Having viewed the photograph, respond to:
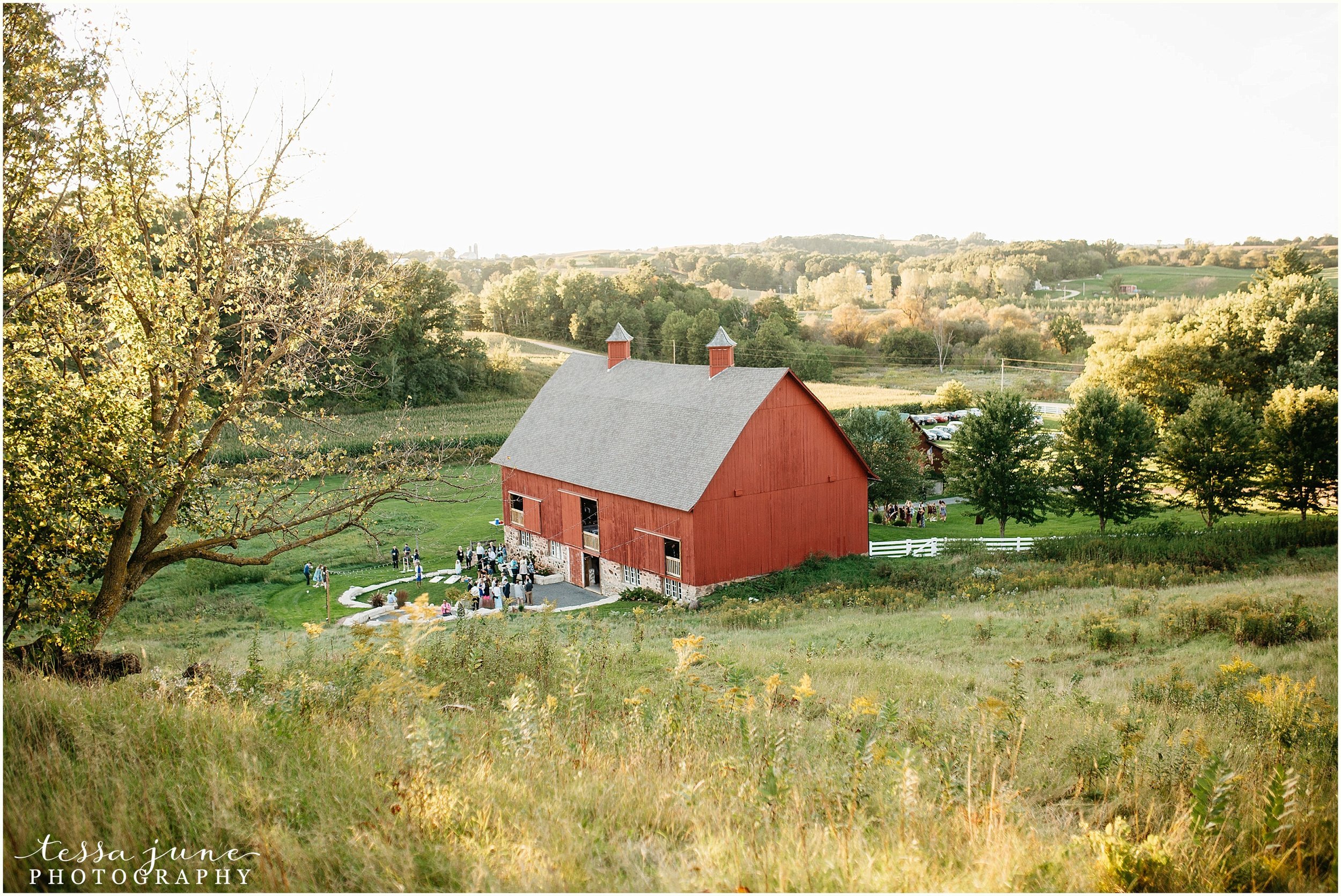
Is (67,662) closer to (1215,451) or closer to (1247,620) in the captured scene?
(1247,620)

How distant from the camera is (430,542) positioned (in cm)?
3228

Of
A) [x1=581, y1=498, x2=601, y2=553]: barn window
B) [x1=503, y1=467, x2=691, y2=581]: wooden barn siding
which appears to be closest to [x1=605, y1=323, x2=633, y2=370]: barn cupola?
[x1=503, y1=467, x2=691, y2=581]: wooden barn siding

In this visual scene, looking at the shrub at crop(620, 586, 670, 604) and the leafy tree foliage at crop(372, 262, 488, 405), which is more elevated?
the leafy tree foliage at crop(372, 262, 488, 405)

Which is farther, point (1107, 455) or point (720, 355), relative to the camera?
point (1107, 455)

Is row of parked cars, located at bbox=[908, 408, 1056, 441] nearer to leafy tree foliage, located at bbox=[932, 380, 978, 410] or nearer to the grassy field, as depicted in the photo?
leafy tree foliage, located at bbox=[932, 380, 978, 410]

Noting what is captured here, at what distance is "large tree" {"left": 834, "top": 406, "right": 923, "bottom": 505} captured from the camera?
33.9 meters

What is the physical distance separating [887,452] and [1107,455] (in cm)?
787

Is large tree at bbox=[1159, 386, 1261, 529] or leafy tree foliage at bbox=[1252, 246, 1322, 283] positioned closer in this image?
large tree at bbox=[1159, 386, 1261, 529]

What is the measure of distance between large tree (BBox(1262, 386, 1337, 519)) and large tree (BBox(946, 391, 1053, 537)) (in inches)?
276

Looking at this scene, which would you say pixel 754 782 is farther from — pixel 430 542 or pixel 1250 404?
pixel 1250 404

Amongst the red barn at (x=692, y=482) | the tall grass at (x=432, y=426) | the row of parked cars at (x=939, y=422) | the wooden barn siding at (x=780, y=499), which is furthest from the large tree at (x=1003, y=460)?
the tall grass at (x=432, y=426)

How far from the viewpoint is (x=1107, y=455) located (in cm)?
3047

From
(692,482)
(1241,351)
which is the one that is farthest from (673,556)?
(1241,351)

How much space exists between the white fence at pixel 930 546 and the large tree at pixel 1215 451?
A: 6.71 m
